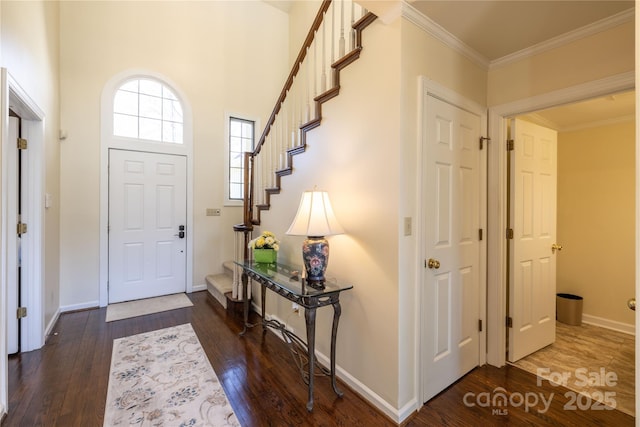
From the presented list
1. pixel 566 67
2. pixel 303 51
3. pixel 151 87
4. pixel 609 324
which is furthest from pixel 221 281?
pixel 609 324

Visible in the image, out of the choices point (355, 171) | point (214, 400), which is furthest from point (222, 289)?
point (355, 171)

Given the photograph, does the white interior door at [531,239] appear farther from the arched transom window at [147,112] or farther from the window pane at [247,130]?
the arched transom window at [147,112]

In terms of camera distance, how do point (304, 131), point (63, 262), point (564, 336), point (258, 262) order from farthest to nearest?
point (63, 262) → point (564, 336) → point (258, 262) → point (304, 131)

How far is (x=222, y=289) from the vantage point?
3592mm

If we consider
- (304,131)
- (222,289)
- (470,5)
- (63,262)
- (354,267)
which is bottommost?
(222,289)

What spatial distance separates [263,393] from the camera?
76.7 inches

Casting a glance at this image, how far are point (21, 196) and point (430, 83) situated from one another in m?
3.43

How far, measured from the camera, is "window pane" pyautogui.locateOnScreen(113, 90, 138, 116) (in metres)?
3.71

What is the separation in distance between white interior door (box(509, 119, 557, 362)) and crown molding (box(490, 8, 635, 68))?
0.48 meters

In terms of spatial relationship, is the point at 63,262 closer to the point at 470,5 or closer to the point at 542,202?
the point at 470,5

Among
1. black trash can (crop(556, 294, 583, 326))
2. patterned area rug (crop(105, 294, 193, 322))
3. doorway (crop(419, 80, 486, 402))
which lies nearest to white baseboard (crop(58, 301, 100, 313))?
patterned area rug (crop(105, 294, 193, 322))

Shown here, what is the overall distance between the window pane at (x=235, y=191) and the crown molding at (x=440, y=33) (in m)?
3.49

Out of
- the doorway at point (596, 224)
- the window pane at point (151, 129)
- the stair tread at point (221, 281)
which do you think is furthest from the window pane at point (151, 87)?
the doorway at point (596, 224)

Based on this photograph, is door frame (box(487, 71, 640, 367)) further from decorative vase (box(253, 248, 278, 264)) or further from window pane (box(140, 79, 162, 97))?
window pane (box(140, 79, 162, 97))
